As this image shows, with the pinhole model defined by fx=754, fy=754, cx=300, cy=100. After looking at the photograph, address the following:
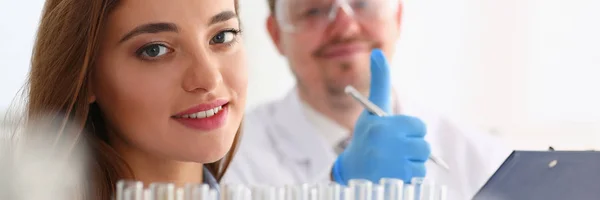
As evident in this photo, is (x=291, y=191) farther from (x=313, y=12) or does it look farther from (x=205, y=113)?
(x=313, y=12)

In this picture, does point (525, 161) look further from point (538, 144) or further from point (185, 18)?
point (185, 18)

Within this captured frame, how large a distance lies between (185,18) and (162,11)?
0.03m

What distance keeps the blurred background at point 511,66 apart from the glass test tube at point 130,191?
16.2 inches

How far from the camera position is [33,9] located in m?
0.85

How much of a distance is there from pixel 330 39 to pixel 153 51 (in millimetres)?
268

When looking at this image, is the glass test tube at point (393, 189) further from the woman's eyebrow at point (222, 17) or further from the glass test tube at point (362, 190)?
the woman's eyebrow at point (222, 17)

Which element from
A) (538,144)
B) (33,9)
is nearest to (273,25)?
(33,9)

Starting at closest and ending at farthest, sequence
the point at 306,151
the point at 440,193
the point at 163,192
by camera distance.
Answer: the point at 163,192, the point at 440,193, the point at 306,151

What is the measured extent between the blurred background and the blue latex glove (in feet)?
0.42

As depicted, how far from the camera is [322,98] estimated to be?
3.41 feet

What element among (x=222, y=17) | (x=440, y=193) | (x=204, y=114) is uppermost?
(x=222, y=17)

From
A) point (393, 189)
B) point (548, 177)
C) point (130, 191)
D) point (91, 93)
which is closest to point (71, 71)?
point (91, 93)

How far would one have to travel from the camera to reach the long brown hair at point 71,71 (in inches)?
32.1

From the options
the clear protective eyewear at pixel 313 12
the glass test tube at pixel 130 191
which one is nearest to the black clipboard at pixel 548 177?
the clear protective eyewear at pixel 313 12
